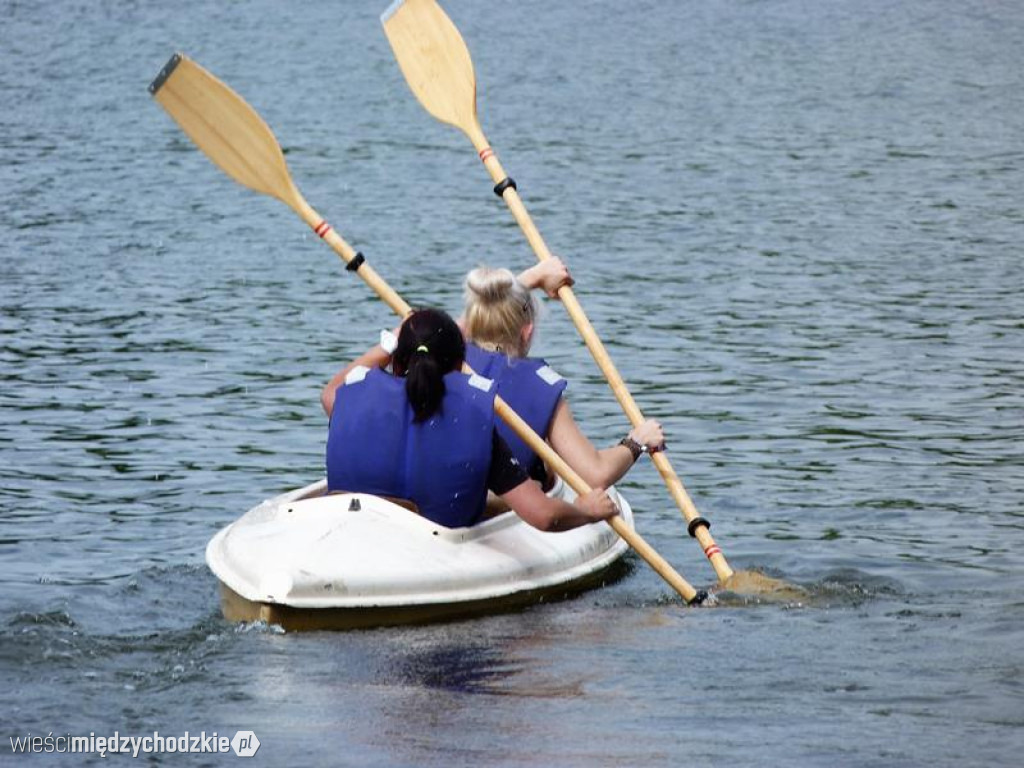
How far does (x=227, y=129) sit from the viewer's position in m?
9.55

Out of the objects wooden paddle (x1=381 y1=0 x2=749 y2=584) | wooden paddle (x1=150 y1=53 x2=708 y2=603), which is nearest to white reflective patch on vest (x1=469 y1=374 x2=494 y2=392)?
wooden paddle (x1=150 y1=53 x2=708 y2=603)

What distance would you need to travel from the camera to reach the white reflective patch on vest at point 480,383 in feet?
24.8

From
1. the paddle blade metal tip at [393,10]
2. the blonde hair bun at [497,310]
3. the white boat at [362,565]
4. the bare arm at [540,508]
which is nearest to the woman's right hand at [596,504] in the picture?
the bare arm at [540,508]

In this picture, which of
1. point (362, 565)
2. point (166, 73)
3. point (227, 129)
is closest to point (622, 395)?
point (362, 565)

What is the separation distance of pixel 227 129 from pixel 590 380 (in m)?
3.93

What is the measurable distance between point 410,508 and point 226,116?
8.42 feet

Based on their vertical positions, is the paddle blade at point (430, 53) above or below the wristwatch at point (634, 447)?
above

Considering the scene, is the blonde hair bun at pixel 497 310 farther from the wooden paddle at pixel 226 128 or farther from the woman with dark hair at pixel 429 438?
the wooden paddle at pixel 226 128

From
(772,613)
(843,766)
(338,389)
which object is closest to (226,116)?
(338,389)

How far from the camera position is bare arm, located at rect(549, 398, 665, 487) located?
828 centimetres

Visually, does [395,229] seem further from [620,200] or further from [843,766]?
[843,766]

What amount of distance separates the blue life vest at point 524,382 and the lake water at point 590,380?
77cm

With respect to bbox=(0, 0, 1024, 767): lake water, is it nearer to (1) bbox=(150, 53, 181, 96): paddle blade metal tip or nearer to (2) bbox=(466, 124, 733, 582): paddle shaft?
(2) bbox=(466, 124, 733, 582): paddle shaft

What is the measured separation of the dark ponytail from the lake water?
840 mm
